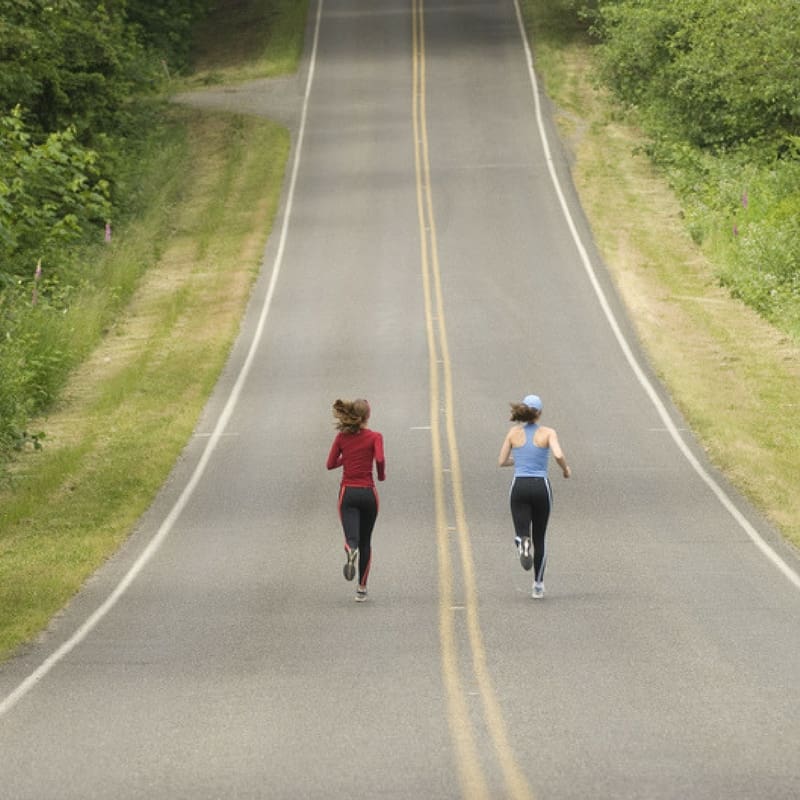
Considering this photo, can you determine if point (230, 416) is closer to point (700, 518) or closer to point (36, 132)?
point (700, 518)

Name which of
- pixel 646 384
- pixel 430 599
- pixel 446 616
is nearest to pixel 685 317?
pixel 646 384

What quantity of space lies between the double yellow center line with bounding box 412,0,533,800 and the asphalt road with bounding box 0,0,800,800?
0.14ft

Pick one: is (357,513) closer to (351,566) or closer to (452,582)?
(351,566)

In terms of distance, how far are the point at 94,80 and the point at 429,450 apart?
23237 millimetres

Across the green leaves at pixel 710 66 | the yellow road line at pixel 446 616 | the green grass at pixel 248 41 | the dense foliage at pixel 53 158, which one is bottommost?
the yellow road line at pixel 446 616

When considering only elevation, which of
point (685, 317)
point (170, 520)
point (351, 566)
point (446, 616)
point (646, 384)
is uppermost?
point (685, 317)

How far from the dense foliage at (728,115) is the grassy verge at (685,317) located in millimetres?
755

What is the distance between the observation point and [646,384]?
30.4 meters

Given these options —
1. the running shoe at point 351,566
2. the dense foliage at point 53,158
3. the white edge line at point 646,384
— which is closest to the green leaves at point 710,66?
the white edge line at point 646,384

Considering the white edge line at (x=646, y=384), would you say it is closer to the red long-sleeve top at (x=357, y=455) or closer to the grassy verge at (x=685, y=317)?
the grassy verge at (x=685, y=317)

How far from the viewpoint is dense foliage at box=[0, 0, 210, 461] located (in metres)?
24.6

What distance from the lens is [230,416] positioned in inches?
1139

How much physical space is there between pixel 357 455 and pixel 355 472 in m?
0.18

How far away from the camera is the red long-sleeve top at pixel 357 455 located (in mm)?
15977
